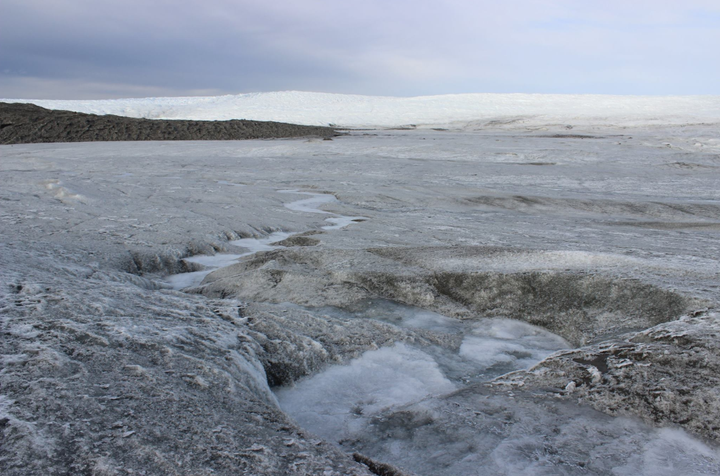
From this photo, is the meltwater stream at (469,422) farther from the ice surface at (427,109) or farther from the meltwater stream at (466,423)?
the ice surface at (427,109)

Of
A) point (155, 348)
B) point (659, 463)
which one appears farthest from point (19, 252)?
point (659, 463)

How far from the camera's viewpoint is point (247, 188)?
5.60 meters

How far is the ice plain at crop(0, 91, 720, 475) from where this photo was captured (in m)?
1.10

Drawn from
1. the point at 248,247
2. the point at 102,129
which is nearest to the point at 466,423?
the point at 248,247

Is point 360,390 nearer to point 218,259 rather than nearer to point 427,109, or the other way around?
point 218,259

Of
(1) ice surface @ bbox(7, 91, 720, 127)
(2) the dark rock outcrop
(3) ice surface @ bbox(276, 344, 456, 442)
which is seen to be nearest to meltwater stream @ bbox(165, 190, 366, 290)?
(3) ice surface @ bbox(276, 344, 456, 442)

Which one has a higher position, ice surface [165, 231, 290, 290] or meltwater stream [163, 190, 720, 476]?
ice surface [165, 231, 290, 290]

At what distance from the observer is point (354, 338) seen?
77.6 inches

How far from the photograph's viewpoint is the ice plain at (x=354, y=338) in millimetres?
1104

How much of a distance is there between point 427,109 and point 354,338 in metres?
23.6

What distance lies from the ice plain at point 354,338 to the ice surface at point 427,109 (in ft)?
54.6

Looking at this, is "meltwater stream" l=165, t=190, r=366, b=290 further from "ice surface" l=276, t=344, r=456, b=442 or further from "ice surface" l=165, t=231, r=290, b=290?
"ice surface" l=276, t=344, r=456, b=442

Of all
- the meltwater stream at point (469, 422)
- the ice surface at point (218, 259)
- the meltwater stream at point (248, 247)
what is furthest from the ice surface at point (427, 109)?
the meltwater stream at point (469, 422)

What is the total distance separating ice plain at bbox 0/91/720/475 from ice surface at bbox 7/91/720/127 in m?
16.6
